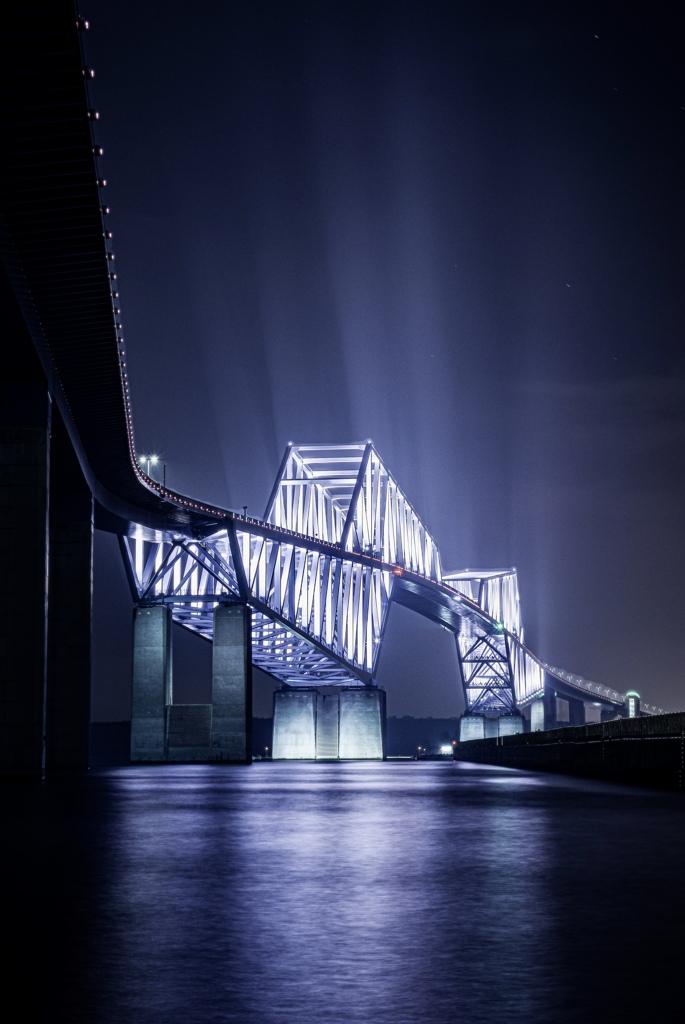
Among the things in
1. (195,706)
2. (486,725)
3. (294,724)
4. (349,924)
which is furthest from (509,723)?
(349,924)

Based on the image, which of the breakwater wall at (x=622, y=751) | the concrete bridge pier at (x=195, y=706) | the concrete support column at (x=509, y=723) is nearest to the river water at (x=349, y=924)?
the breakwater wall at (x=622, y=751)

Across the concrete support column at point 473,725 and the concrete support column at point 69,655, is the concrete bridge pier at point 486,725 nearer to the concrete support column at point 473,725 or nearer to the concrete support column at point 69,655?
the concrete support column at point 473,725

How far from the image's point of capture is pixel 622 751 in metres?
33.4

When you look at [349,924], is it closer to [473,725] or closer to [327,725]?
[327,725]

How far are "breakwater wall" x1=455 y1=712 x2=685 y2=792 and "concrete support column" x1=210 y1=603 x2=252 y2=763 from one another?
3555 centimetres

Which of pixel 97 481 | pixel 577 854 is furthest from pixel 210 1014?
pixel 97 481

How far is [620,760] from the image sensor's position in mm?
33500

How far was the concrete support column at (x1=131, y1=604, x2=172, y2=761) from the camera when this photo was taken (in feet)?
304

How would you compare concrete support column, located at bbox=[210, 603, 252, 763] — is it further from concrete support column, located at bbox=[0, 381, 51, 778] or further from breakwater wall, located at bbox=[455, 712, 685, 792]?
concrete support column, located at bbox=[0, 381, 51, 778]

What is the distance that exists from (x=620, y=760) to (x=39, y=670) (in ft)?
68.3

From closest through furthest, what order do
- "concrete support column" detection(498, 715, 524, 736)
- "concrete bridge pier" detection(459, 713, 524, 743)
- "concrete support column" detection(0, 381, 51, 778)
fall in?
1. "concrete support column" detection(0, 381, 51, 778)
2. "concrete support column" detection(498, 715, 524, 736)
3. "concrete bridge pier" detection(459, 713, 524, 743)

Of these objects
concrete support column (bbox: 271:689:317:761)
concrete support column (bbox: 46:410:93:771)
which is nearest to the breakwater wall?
concrete support column (bbox: 46:410:93:771)

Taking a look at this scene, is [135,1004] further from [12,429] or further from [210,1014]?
[12,429]

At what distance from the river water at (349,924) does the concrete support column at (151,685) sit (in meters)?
79.1
